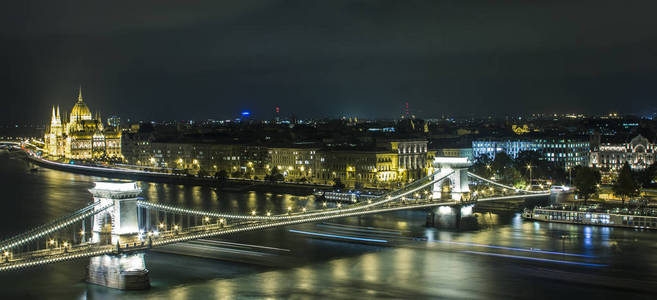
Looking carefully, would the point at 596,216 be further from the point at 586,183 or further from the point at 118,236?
the point at 118,236

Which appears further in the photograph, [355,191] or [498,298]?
[355,191]

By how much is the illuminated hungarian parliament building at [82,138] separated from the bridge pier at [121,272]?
185ft

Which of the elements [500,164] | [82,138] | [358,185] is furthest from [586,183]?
[82,138]

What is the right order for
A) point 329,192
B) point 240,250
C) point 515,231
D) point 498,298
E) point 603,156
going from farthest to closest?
point 603,156 → point 329,192 → point 515,231 → point 240,250 → point 498,298

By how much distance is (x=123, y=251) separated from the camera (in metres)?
16.5

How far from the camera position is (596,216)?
27531 millimetres

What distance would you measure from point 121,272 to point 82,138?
62777 millimetres

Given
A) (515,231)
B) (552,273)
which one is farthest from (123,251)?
(515,231)

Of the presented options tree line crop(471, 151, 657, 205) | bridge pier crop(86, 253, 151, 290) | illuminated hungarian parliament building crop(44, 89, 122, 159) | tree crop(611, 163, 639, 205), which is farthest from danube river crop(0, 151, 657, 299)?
illuminated hungarian parliament building crop(44, 89, 122, 159)

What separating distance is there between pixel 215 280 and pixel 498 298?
6.08 metres

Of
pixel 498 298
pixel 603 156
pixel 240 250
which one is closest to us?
pixel 498 298

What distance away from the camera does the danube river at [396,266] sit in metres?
17.3

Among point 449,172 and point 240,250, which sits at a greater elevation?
point 449,172

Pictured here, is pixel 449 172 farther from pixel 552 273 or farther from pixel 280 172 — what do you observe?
pixel 280 172
